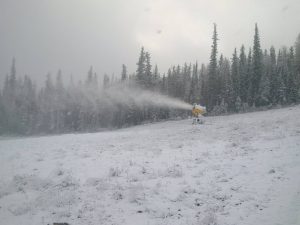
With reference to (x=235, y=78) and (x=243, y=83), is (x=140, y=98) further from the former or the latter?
(x=243, y=83)

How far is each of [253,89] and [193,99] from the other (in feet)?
55.0

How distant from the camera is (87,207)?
10500 millimetres

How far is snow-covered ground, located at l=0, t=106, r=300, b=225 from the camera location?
947 cm

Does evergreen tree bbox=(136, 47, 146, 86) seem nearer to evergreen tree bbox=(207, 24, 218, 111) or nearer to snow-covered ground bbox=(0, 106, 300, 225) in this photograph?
evergreen tree bbox=(207, 24, 218, 111)

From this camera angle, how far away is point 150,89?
6650 centimetres

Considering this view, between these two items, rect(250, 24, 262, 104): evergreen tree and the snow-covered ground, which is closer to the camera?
the snow-covered ground

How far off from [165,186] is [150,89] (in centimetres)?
5542

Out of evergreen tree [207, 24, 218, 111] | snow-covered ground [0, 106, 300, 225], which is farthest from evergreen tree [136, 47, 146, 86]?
snow-covered ground [0, 106, 300, 225]

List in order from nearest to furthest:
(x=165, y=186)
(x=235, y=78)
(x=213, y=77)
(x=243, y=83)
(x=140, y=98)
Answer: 1. (x=165, y=186)
2. (x=213, y=77)
3. (x=243, y=83)
4. (x=140, y=98)
5. (x=235, y=78)

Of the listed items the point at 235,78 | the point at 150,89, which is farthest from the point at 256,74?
the point at 150,89

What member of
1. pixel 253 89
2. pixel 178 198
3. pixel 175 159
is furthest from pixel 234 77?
pixel 178 198

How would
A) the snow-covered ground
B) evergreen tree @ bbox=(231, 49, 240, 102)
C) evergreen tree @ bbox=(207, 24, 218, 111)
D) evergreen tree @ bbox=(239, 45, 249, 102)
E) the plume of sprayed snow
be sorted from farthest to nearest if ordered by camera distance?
the plume of sprayed snow < evergreen tree @ bbox=(231, 49, 240, 102) < evergreen tree @ bbox=(239, 45, 249, 102) < evergreen tree @ bbox=(207, 24, 218, 111) < the snow-covered ground

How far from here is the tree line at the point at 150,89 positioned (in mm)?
60969

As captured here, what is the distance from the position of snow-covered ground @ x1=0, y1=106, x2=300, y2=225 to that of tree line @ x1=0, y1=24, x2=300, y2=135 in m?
38.3
